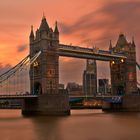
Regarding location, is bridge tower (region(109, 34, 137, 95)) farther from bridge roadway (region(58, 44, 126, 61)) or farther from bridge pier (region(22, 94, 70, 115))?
bridge pier (region(22, 94, 70, 115))

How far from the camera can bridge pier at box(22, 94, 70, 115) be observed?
64375 mm

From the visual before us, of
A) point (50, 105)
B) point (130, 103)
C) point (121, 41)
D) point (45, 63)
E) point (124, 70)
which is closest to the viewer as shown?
point (50, 105)

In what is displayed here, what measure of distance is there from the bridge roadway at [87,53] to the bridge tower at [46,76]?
2302 mm

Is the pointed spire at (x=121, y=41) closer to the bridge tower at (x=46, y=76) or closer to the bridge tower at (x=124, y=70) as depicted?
the bridge tower at (x=124, y=70)

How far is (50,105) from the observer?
213ft

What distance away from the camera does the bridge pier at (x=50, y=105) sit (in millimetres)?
64375

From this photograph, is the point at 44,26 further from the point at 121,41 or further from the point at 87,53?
the point at 121,41

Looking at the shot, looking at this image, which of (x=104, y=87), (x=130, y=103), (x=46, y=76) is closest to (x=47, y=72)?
(x=46, y=76)

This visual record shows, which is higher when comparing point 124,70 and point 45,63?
point 45,63

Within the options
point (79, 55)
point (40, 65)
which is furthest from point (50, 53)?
point (79, 55)

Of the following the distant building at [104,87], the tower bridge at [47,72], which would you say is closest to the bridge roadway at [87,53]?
the tower bridge at [47,72]

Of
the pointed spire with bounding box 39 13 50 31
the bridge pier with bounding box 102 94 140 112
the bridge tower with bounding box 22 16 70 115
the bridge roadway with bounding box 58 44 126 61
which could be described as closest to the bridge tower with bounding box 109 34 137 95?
the bridge roadway with bounding box 58 44 126 61

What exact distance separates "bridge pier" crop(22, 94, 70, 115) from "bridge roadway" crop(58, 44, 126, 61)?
32.9 feet

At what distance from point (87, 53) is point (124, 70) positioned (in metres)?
13.7
